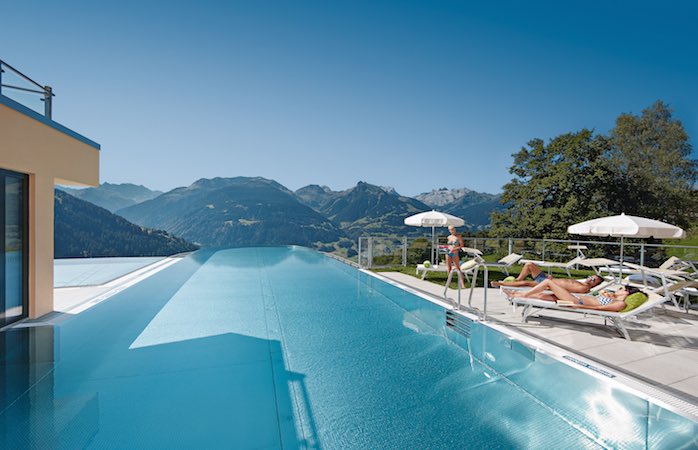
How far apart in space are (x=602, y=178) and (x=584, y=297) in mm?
19234

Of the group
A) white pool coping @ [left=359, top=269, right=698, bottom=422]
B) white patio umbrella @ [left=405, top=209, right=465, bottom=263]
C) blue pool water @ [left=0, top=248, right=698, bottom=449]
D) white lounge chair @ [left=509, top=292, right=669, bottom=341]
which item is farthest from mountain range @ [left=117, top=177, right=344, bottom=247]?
white pool coping @ [left=359, top=269, right=698, bottom=422]

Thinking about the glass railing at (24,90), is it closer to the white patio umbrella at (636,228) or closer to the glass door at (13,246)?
the glass door at (13,246)

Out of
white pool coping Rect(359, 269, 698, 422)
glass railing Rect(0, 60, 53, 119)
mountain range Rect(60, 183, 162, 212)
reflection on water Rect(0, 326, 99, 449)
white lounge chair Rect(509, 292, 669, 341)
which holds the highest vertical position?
mountain range Rect(60, 183, 162, 212)

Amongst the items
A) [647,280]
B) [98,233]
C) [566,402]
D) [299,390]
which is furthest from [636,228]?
[98,233]

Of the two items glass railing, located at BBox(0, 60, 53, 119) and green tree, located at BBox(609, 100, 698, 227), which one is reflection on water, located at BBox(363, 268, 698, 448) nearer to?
glass railing, located at BBox(0, 60, 53, 119)

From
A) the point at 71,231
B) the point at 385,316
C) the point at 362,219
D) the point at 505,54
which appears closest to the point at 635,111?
the point at 505,54

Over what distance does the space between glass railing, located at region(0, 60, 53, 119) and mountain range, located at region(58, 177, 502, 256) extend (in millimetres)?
76863

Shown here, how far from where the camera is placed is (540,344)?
413cm

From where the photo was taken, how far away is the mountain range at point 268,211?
100500 millimetres

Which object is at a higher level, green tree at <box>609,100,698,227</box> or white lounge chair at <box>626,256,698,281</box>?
green tree at <box>609,100,698,227</box>

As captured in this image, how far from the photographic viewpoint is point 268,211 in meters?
114

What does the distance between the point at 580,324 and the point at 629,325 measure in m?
0.71

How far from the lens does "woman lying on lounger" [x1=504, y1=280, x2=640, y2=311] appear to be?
4616mm

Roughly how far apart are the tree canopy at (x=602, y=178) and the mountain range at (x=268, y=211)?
5943 cm
